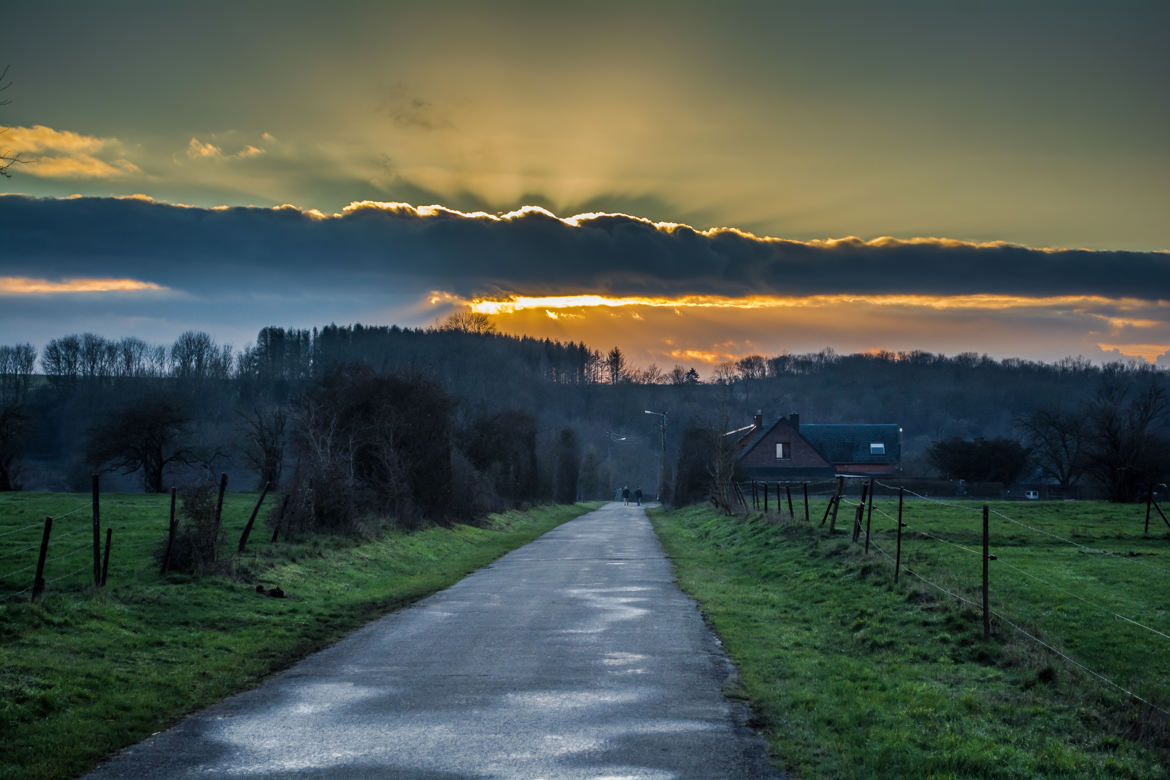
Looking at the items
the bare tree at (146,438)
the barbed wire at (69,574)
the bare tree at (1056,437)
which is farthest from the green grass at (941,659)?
the bare tree at (1056,437)

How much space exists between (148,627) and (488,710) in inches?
252

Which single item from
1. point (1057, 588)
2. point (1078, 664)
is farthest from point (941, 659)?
point (1057, 588)

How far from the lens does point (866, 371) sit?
154500mm

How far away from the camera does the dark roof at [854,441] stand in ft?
291

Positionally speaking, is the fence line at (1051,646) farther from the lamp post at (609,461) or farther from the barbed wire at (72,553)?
the lamp post at (609,461)

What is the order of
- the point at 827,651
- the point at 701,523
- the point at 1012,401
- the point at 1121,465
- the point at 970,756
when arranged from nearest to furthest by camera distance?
the point at 970,756
the point at 827,651
the point at 701,523
the point at 1121,465
the point at 1012,401

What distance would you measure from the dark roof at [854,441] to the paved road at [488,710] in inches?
3003

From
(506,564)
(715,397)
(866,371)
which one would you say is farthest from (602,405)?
(506,564)

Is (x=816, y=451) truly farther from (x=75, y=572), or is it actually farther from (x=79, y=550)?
(x=75, y=572)

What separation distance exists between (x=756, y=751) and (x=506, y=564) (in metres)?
19.2

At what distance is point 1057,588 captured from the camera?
1627 centimetres

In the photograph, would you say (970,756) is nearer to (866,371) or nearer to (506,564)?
(506,564)

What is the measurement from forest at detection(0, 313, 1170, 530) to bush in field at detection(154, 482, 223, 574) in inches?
41.4

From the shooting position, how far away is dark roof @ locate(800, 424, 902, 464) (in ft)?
291
